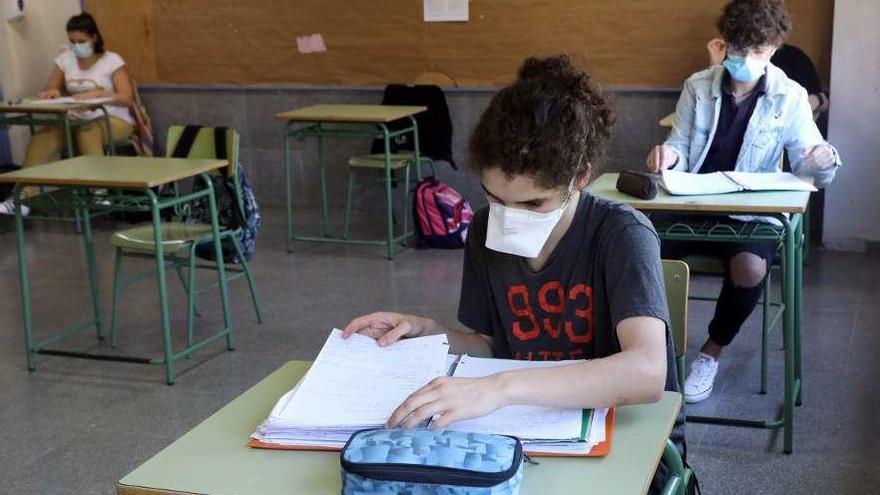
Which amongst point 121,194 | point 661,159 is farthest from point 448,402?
point 121,194

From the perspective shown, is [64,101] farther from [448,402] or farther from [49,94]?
[448,402]

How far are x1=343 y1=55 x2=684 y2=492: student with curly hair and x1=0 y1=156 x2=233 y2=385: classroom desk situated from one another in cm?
202

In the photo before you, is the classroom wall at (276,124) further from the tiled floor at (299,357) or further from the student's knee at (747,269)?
the student's knee at (747,269)

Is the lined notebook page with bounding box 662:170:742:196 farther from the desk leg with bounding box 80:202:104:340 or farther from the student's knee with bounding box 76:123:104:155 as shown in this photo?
the student's knee with bounding box 76:123:104:155

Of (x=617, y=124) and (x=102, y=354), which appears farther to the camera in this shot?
(x=102, y=354)

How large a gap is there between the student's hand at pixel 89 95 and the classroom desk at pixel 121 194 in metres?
2.48

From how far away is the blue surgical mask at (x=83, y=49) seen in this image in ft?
21.2

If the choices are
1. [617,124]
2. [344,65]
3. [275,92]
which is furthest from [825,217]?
[617,124]

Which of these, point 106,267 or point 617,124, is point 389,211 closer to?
point 106,267

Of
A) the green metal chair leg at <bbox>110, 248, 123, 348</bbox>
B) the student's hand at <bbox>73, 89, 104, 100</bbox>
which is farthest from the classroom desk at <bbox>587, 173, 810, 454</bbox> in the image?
the student's hand at <bbox>73, 89, 104, 100</bbox>

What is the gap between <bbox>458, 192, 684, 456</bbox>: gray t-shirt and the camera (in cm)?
159

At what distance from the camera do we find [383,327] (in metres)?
1.66

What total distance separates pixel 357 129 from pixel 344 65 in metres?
0.80

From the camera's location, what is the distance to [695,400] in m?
3.30
